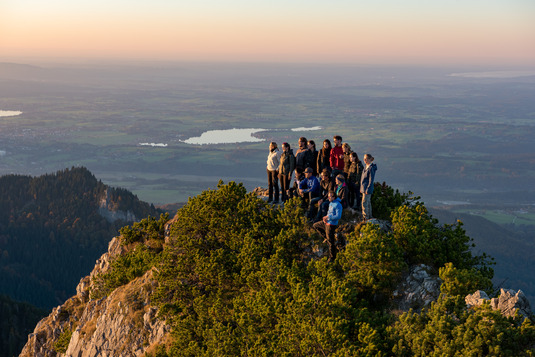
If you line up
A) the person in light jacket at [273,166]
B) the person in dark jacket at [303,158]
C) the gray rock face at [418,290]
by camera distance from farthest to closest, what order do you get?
1. the person in light jacket at [273,166]
2. the person in dark jacket at [303,158]
3. the gray rock face at [418,290]

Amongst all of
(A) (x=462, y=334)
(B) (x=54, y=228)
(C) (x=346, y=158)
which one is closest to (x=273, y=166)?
(C) (x=346, y=158)

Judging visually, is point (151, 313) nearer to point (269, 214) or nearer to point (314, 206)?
point (269, 214)

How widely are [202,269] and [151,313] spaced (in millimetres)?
4138

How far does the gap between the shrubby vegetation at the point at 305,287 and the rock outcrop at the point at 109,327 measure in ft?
4.61

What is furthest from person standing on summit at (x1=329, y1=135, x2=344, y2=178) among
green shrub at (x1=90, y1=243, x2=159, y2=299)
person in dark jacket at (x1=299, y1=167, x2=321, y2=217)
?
green shrub at (x1=90, y1=243, x2=159, y2=299)

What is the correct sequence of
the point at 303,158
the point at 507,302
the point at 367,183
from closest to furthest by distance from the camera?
the point at 507,302
the point at 367,183
the point at 303,158

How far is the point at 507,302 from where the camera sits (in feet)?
62.2

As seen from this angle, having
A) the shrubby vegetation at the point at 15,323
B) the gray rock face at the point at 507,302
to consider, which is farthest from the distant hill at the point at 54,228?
the gray rock face at the point at 507,302

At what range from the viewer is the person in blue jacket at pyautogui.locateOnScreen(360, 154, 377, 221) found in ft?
81.8

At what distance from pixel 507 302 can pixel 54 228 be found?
146072 mm

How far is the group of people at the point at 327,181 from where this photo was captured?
80.9ft

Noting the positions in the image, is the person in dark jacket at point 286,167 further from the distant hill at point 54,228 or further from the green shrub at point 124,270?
the distant hill at point 54,228

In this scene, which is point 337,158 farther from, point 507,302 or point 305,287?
point 507,302

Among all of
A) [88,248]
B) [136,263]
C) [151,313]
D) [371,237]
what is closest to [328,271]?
[371,237]
